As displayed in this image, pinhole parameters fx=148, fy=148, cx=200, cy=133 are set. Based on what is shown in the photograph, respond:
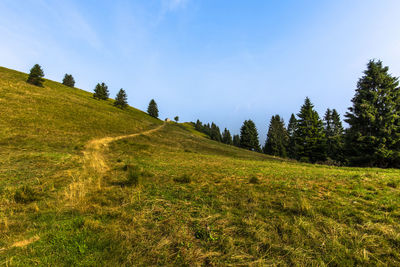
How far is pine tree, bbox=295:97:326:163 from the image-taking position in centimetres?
3481

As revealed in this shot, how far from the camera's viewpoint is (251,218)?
4277 millimetres

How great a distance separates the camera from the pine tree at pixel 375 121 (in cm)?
2086

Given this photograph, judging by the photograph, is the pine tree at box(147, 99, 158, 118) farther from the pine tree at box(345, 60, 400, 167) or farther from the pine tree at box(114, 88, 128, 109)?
the pine tree at box(345, 60, 400, 167)

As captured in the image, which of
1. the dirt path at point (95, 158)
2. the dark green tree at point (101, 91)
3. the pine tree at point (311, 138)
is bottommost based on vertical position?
the dirt path at point (95, 158)

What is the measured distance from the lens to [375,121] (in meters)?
21.4

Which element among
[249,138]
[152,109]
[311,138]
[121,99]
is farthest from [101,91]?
[311,138]

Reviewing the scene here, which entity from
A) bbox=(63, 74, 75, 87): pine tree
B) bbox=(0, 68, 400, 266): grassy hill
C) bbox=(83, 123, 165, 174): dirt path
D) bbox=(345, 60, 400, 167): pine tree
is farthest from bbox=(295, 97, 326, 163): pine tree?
bbox=(63, 74, 75, 87): pine tree

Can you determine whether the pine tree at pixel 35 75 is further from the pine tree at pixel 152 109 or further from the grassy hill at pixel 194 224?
the grassy hill at pixel 194 224

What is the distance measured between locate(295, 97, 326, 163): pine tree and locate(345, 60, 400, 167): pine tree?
10418 millimetres

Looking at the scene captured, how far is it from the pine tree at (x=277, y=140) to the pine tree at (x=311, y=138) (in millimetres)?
25720

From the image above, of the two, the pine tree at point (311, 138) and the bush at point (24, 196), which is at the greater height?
the pine tree at point (311, 138)

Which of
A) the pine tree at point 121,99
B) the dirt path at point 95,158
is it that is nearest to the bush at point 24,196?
the dirt path at point 95,158

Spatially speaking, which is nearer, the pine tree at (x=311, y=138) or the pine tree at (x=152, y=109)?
the pine tree at (x=311, y=138)

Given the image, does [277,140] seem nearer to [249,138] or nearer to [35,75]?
[249,138]
